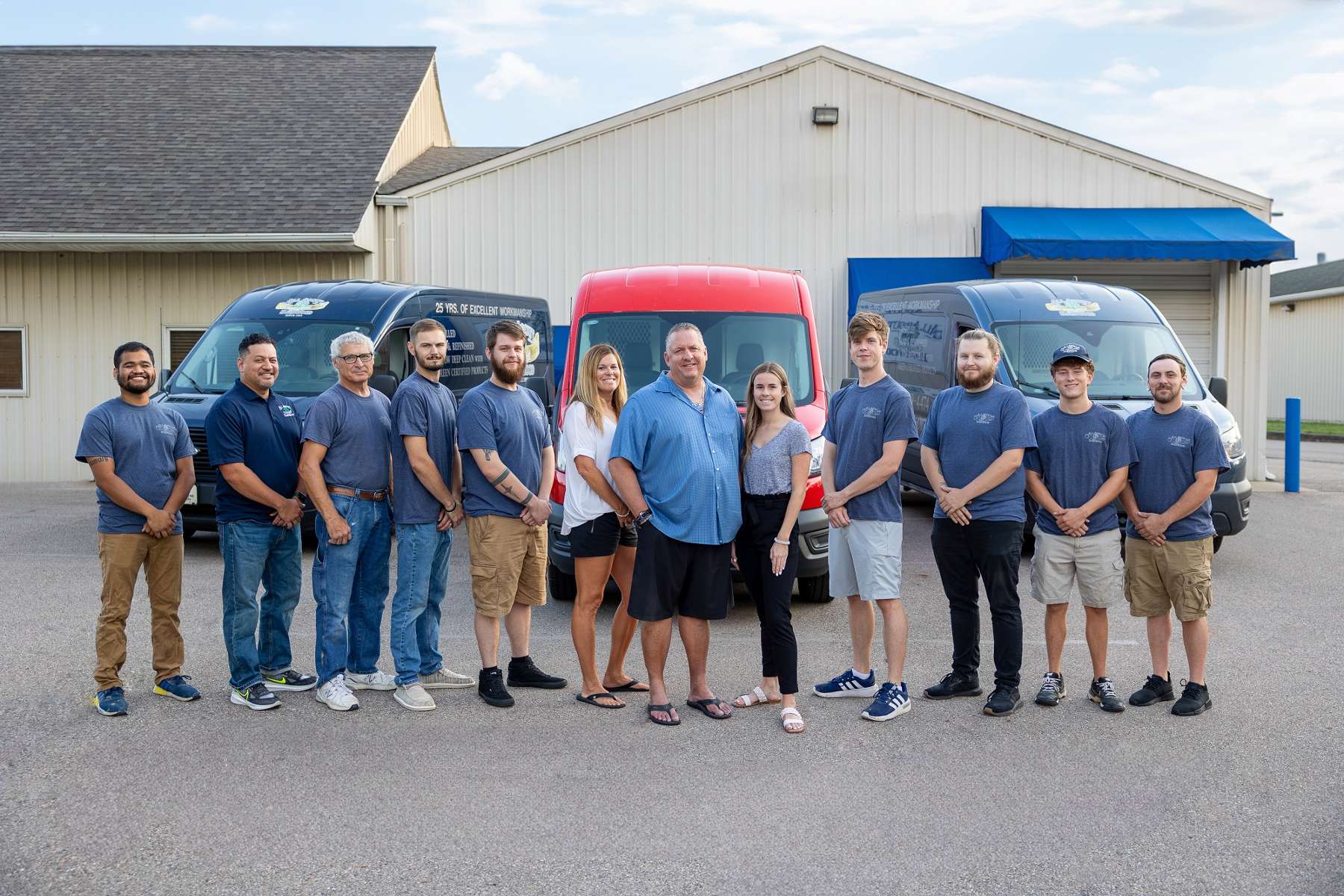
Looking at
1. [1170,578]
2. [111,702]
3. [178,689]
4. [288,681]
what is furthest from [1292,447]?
[111,702]

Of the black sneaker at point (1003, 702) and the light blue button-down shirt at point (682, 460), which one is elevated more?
the light blue button-down shirt at point (682, 460)

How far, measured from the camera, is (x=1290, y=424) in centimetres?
1526

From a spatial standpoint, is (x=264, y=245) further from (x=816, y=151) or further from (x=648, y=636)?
(x=648, y=636)

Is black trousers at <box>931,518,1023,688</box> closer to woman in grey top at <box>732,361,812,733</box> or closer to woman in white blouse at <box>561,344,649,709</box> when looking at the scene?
woman in grey top at <box>732,361,812,733</box>

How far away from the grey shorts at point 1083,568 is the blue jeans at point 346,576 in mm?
3206

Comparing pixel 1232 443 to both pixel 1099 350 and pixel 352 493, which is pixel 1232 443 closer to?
pixel 1099 350

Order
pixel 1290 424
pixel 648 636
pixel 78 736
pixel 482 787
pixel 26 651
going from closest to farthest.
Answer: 1. pixel 482 787
2. pixel 78 736
3. pixel 648 636
4. pixel 26 651
5. pixel 1290 424

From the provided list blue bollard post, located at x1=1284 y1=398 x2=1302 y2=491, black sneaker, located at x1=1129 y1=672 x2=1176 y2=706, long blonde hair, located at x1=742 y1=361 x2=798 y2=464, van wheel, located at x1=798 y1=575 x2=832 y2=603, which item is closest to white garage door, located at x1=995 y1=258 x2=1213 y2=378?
blue bollard post, located at x1=1284 y1=398 x2=1302 y2=491

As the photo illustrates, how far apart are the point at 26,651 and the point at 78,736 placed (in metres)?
1.79

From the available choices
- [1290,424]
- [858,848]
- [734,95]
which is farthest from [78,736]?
[1290,424]

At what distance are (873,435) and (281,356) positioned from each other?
6.58 metres

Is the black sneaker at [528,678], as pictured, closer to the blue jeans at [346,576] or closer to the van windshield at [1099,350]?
the blue jeans at [346,576]

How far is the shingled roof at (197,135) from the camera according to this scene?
1556 centimetres

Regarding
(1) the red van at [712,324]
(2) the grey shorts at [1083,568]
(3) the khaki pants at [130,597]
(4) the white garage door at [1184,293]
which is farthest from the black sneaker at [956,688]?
(4) the white garage door at [1184,293]
